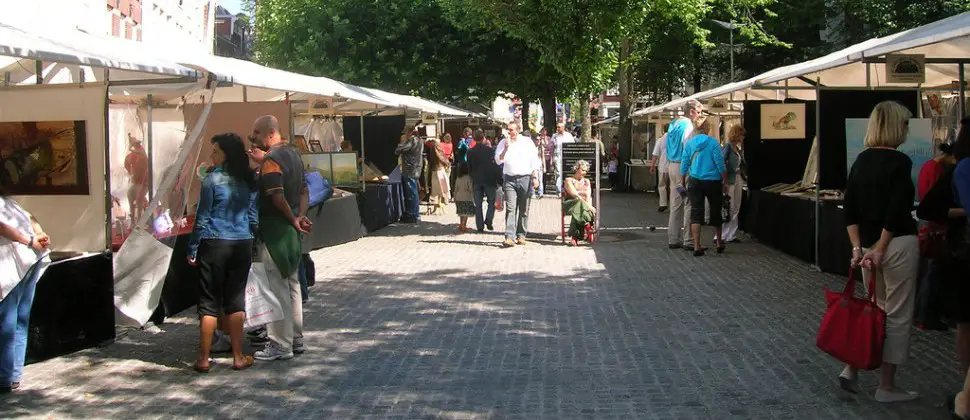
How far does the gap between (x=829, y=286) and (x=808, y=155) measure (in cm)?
490

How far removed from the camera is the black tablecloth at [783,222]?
12.6 m

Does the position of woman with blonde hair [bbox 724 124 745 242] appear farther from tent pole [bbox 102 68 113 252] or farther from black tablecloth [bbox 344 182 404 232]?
tent pole [bbox 102 68 113 252]

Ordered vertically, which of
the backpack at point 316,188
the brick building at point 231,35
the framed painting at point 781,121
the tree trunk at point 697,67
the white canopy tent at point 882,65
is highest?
the brick building at point 231,35

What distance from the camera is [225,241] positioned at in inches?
281

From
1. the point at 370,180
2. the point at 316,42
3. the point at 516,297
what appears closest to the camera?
the point at 516,297

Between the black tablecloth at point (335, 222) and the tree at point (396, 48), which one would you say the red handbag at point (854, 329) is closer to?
the black tablecloth at point (335, 222)

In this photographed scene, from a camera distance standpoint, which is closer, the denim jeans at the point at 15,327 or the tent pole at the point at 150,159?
the denim jeans at the point at 15,327

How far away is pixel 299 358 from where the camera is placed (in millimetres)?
7652

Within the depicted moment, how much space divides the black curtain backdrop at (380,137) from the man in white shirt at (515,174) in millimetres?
5540

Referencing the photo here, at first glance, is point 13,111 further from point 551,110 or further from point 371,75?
point 551,110

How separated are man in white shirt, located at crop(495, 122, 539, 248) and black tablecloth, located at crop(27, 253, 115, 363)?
25.9 feet

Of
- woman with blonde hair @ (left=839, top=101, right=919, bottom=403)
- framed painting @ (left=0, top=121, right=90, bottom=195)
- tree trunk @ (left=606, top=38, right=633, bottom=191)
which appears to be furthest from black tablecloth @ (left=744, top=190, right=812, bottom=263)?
tree trunk @ (left=606, top=38, right=633, bottom=191)

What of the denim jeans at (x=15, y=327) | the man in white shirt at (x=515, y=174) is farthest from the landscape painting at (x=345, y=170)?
the denim jeans at (x=15, y=327)

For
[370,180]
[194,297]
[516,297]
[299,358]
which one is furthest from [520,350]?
[370,180]
